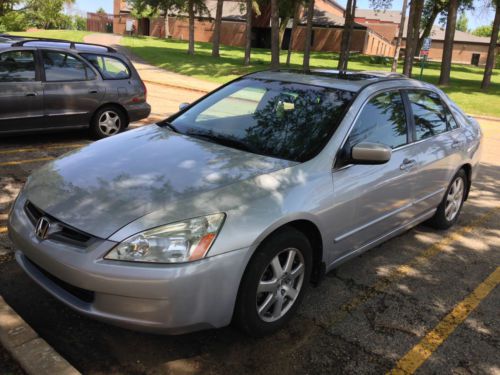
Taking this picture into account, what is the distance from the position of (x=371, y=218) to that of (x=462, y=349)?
3.76ft

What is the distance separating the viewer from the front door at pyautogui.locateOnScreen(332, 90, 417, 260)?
363 cm

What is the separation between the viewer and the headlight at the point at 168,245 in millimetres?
2662

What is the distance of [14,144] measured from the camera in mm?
7613

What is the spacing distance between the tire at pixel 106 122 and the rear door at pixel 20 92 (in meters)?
0.92

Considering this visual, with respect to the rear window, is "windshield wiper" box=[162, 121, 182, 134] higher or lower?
lower

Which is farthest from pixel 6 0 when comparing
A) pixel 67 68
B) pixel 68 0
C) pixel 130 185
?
pixel 130 185

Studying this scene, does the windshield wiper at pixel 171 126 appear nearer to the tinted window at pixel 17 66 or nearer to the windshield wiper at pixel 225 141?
the windshield wiper at pixel 225 141

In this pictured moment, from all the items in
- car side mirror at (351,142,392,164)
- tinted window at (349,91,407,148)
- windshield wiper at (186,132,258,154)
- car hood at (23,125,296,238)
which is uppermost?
tinted window at (349,91,407,148)

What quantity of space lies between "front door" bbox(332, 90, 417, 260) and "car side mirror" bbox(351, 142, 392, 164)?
0.39ft

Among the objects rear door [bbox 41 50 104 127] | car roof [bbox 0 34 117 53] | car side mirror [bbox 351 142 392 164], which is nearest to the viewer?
car side mirror [bbox 351 142 392 164]

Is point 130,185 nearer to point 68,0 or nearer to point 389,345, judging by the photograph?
point 389,345

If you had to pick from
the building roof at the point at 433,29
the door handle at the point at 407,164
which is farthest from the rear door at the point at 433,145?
the building roof at the point at 433,29

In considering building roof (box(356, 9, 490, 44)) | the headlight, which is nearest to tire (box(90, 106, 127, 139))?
the headlight

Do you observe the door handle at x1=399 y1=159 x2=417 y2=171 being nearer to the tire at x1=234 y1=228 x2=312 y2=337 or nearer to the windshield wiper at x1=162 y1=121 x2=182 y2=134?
the tire at x1=234 y1=228 x2=312 y2=337
